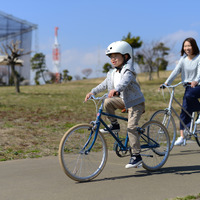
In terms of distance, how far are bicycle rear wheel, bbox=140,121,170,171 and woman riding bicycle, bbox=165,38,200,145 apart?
134 centimetres

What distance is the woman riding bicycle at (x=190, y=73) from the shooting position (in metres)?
6.10

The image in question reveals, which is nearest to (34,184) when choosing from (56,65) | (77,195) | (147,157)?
(77,195)

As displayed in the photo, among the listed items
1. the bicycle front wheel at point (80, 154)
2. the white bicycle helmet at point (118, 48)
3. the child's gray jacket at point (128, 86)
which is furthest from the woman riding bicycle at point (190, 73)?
the bicycle front wheel at point (80, 154)

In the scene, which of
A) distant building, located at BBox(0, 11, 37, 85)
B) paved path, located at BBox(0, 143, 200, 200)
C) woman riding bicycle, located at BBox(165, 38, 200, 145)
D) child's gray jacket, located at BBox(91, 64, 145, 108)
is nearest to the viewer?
paved path, located at BBox(0, 143, 200, 200)

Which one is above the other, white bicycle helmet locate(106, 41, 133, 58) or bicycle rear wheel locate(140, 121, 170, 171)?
white bicycle helmet locate(106, 41, 133, 58)

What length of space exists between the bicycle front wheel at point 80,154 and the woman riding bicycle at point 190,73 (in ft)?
8.39

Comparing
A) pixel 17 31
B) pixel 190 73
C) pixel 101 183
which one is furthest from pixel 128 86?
pixel 17 31

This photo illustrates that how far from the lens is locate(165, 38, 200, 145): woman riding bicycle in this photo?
6.10 metres

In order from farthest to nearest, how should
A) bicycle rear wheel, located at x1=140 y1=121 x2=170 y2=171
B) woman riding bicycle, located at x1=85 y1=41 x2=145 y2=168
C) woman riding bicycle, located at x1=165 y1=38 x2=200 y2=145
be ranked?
woman riding bicycle, located at x1=165 y1=38 x2=200 y2=145 < bicycle rear wheel, located at x1=140 y1=121 x2=170 y2=171 < woman riding bicycle, located at x1=85 y1=41 x2=145 y2=168

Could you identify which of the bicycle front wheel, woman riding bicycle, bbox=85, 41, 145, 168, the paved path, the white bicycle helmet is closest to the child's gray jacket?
woman riding bicycle, bbox=85, 41, 145, 168

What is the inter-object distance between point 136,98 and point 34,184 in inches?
63.6

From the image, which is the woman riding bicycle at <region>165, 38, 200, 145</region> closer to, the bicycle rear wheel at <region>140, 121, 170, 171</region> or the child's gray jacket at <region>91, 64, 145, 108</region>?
the bicycle rear wheel at <region>140, 121, 170, 171</region>

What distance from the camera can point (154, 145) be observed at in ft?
15.5

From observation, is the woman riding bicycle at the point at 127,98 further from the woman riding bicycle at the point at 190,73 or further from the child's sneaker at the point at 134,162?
the woman riding bicycle at the point at 190,73
